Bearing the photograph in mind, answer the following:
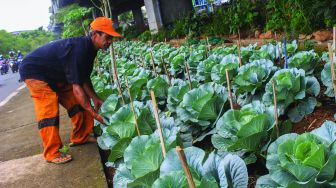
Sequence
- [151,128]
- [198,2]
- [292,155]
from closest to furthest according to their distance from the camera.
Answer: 1. [292,155]
2. [151,128]
3. [198,2]

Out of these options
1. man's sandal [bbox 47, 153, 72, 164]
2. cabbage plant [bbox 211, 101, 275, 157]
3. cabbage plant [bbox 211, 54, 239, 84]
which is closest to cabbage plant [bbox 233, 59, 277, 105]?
cabbage plant [bbox 211, 54, 239, 84]

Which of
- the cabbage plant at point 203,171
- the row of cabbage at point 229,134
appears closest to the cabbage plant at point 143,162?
the row of cabbage at point 229,134

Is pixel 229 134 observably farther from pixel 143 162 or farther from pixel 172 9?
pixel 172 9

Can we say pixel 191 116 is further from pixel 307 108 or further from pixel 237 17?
pixel 237 17

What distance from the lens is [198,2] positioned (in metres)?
27.5

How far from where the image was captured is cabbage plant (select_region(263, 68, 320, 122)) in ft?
8.75

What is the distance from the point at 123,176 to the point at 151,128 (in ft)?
2.85

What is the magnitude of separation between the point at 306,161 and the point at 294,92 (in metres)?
1.30

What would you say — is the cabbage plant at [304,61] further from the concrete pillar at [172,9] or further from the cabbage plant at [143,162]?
the concrete pillar at [172,9]

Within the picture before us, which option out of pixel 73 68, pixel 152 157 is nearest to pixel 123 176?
pixel 152 157

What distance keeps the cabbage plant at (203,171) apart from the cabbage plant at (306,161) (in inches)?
5.9

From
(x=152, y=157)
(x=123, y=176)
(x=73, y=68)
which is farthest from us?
(x=73, y=68)

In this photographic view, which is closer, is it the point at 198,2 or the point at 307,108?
the point at 307,108

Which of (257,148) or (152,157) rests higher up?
(152,157)
